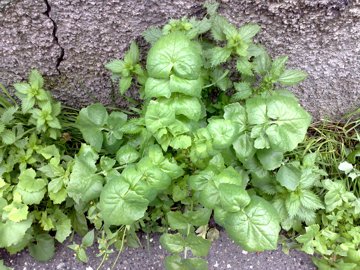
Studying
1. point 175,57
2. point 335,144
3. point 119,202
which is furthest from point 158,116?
point 335,144

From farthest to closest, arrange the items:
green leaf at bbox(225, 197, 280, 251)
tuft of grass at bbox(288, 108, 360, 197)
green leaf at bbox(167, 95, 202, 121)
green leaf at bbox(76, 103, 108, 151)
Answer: tuft of grass at bbox(288, 108, 360, 197)
green leaf at bbox(76, 103, 108, 151)
green leaf at bbox(167, 95, 202, 121)
green leaf at bbox(225, 197, 280, 251)

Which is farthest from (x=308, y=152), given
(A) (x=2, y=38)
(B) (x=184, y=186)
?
(A) (x=2, y=38)

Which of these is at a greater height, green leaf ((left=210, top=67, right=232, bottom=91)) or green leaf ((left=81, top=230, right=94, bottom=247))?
green leaf ((left=210, top=67, right=232, bottom=91))

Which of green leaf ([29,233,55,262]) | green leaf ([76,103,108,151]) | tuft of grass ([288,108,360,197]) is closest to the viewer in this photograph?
green leaf ([76,103,108,151])

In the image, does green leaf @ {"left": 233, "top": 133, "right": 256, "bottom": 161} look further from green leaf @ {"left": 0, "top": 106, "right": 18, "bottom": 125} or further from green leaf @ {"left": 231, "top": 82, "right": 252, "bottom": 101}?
green leaf @ {"left": 0, "top": 106, "right": 18, "bottom": 125}

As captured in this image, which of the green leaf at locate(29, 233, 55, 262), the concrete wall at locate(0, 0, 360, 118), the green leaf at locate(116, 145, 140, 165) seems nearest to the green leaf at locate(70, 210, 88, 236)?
the green leaf at locate(29, 233, 55, 262)

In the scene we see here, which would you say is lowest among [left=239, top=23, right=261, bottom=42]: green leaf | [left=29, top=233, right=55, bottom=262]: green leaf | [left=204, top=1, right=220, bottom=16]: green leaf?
[left=29, top=233, right=55, bottom=262]: green leaf

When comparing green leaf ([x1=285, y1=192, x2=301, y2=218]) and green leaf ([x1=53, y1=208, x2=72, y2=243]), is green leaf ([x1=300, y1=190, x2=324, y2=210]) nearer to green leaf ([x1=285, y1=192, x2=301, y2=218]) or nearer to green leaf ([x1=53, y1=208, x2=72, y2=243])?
green leaf ([x1=285, y1=192, x2=301, y2=218])

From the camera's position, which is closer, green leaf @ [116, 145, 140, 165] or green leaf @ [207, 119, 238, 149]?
green leaf @ [207, 119, 238, 149]
